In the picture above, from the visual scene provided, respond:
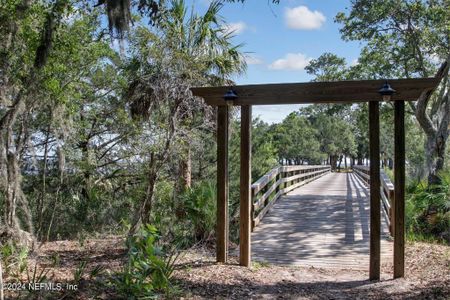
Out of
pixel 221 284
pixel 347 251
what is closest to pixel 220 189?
pixel 221 284

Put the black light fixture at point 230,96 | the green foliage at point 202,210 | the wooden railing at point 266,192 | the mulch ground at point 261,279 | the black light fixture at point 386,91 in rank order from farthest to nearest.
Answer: the wooden railing at point 266,192 → the green foliage at point 202,210 → the black light fixture at point 230,96 → the black light fixture at point 386,91 → the mulch ground at point 261,279

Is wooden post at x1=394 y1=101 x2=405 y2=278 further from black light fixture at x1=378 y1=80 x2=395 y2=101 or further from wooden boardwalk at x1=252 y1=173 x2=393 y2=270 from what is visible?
wooden boardwalk at x1=252 y1=173 x2=393 y2=270

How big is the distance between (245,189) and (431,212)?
5.86 m

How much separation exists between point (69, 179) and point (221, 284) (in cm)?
548

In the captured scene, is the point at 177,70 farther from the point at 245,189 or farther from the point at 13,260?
the point at 13,260

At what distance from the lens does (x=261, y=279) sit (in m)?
5.77

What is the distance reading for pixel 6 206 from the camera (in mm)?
6164

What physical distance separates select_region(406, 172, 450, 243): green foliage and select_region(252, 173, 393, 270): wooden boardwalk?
0.90 m

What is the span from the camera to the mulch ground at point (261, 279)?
15.8 feet

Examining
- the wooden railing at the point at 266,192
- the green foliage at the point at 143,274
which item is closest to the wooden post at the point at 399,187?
the wooden railing at the point at 266,192

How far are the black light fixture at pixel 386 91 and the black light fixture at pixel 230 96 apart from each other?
1970 mm

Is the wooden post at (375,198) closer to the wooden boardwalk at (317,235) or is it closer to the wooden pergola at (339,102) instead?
the wooden pergola at (339,102)

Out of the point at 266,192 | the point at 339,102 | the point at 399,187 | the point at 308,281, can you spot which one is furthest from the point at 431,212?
the point at 308,281

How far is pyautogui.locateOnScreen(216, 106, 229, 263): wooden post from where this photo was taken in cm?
643
